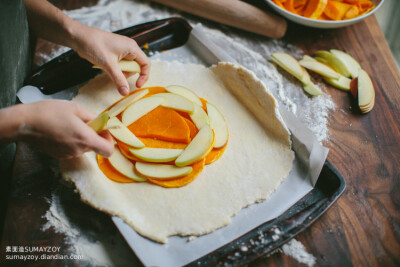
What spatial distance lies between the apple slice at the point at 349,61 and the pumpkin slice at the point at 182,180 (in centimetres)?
100

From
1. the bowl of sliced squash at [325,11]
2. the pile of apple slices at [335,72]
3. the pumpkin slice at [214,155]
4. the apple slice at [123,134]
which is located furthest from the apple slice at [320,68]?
the apple slice at [123,134]

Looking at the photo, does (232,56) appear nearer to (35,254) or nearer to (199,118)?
(199,118)

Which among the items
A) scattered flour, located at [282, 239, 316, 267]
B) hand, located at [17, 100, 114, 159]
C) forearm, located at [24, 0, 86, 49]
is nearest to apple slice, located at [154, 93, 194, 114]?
hand, located at [17, 100, 114, 159]

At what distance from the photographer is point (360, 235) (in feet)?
3.99

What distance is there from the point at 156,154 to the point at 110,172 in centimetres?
18

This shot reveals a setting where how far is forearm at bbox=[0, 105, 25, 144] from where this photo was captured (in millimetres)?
996

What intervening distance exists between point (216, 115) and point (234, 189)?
12.6 inches

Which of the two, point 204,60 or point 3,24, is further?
point 204,60

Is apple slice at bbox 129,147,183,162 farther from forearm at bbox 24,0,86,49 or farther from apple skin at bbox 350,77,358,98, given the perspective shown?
apple skin at bbox 350,77,358,98

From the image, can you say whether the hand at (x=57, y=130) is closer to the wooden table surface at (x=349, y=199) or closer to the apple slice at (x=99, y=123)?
the apple slice at (x=99, y=123)

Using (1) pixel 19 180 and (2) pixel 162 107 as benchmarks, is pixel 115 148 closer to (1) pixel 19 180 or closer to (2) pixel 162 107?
(2) pixel 162 107

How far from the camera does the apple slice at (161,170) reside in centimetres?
119

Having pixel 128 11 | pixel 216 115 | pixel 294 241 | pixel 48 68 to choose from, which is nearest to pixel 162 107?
pixel 216 115

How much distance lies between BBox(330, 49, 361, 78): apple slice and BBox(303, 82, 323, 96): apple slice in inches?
9.1
